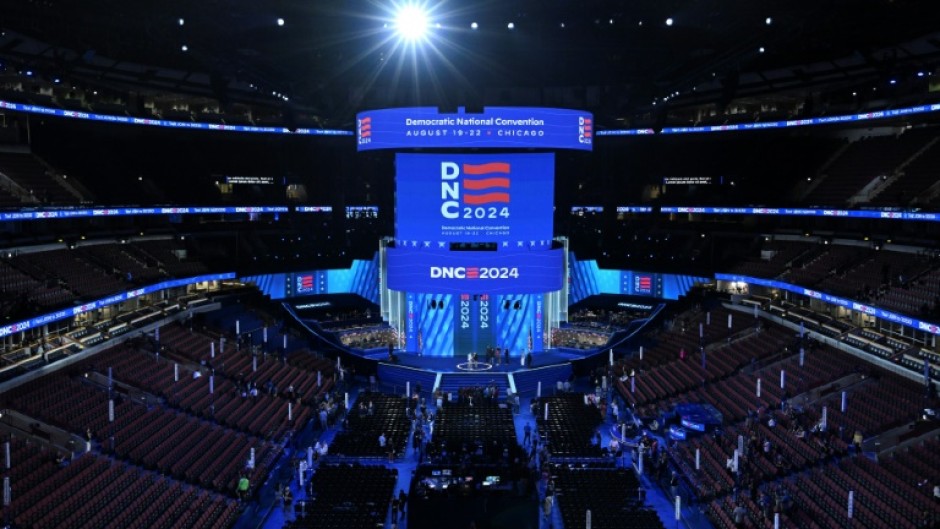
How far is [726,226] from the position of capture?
4462 cm

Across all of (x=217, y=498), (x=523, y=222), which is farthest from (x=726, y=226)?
(x=217, y=498)

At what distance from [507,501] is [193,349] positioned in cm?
1858

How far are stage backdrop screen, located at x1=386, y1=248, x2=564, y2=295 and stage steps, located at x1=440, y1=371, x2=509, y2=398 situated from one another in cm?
407

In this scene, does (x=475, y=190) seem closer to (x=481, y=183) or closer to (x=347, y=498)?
(x=481, y=183)

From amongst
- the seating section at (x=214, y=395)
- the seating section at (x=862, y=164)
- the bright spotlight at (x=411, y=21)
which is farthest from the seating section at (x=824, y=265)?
the seating section at (x=214, y=395)

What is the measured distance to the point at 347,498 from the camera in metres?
22.9

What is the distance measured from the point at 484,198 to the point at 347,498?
19263 mm

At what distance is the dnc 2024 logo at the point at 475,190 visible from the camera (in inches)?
1523

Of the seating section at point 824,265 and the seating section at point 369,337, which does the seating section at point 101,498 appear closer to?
the seating section at point 369,337

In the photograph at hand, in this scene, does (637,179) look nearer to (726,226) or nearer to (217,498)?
(726,226)

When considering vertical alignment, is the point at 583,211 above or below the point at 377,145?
below


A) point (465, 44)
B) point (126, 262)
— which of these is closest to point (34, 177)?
point (126, 262)

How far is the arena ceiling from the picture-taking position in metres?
24.0

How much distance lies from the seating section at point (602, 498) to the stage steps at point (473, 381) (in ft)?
34.6
